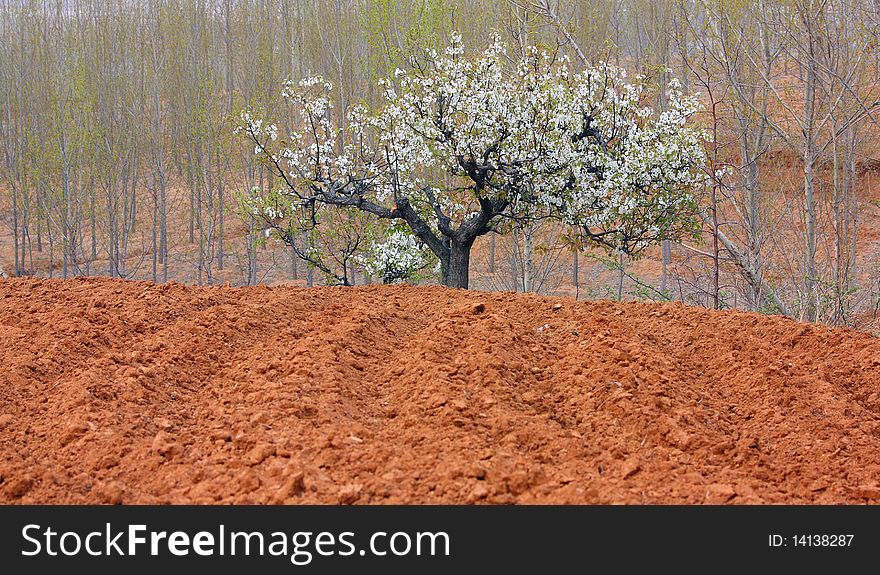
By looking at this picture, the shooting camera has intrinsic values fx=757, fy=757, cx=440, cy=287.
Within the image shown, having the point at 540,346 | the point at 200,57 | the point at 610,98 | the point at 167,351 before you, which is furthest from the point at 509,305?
the point at 200,57

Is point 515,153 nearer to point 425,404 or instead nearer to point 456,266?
point 456,266

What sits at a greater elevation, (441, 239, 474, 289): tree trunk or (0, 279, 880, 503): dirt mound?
(441, 239, 474, 289): tree trunk

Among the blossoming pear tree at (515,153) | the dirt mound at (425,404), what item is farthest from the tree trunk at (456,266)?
the dirt mound at (425,404)

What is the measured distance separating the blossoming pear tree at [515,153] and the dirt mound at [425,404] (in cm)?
345

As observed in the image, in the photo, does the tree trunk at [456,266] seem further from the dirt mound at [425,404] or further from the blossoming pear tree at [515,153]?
the dirt mound at [425,404]

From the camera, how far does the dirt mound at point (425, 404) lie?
3.05 metres

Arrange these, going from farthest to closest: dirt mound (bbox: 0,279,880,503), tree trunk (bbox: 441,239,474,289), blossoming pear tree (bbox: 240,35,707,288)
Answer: tree trunk (bbox: 441,239,474,289), blossoming pear tree (bbox: 240,35,707,288), dirt mound (bbox: 0,279,880,503)

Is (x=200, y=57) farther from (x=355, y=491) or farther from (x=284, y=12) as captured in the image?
(x=355, y=491)

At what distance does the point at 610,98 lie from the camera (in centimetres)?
922

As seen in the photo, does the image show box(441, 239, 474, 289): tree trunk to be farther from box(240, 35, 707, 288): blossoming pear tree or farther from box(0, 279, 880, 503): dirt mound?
box(0, 279, 880, 503): dirt mound

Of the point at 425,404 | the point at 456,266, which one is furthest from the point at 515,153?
the point at 425,404

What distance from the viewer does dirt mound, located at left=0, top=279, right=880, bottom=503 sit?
3.05 meters

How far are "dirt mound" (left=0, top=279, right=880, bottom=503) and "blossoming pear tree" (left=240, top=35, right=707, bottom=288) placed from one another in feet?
11.3

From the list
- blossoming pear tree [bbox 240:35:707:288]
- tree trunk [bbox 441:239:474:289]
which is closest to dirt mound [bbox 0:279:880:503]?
blossoming pear tree [bbox 240:35:707:288]
